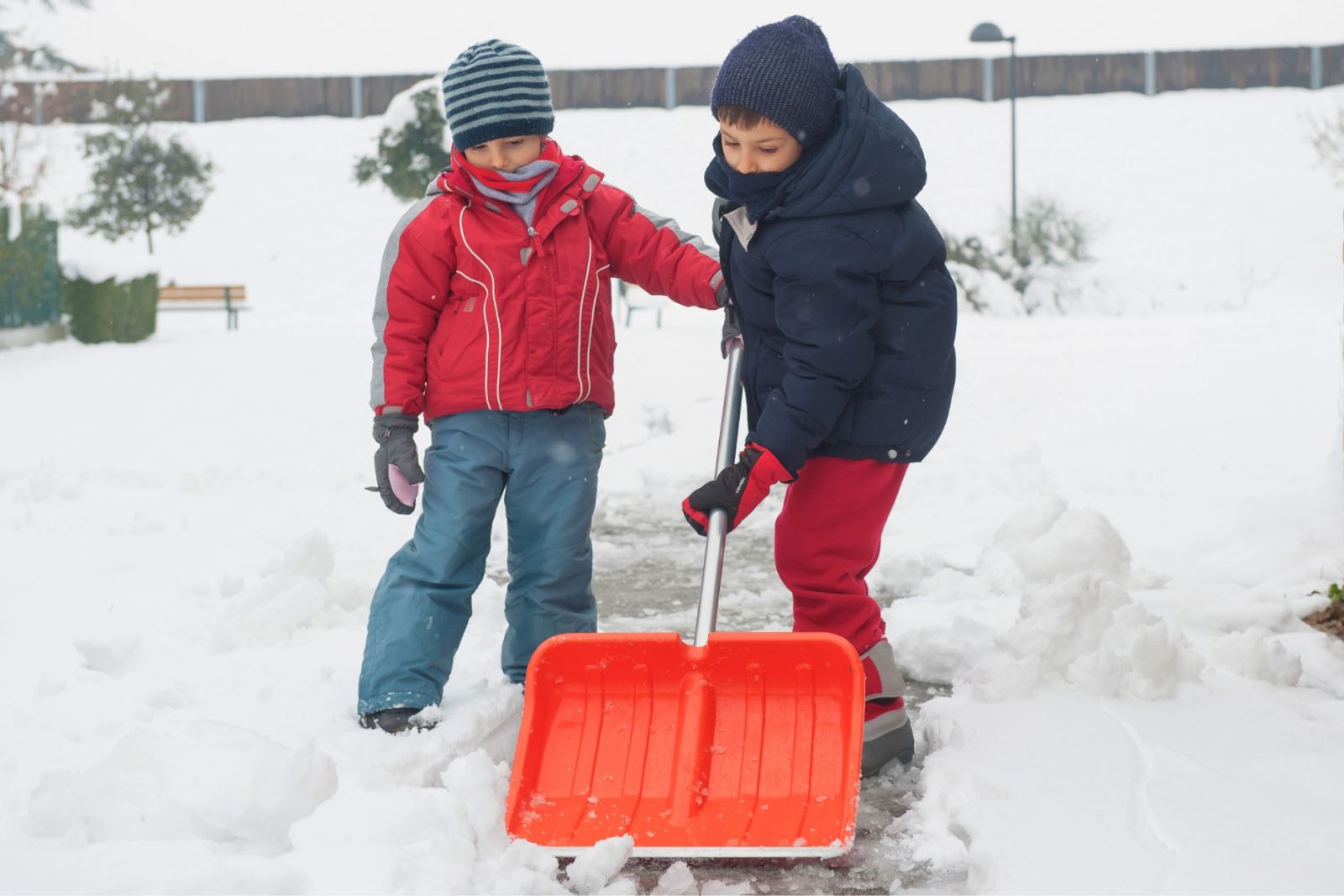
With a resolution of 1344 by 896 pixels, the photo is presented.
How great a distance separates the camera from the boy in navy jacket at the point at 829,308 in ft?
8.27

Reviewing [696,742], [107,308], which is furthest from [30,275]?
[696,742]

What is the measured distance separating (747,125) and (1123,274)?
19639 millimetres

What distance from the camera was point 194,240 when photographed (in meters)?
29.8

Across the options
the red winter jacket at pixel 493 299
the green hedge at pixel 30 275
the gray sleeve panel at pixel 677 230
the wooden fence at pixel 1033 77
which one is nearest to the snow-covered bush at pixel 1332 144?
the wooden fence at pixel 1033 77

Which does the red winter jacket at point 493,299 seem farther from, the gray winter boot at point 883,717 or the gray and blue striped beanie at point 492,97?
the gray winter boot at point 883,717

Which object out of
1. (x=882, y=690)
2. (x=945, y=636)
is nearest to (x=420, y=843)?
(x=882, y=690)

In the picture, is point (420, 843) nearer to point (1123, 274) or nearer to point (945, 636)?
point (945, 636)

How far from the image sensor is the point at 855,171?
2516mm

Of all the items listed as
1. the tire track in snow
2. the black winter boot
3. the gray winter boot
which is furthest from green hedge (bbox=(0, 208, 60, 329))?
the tire track in snow

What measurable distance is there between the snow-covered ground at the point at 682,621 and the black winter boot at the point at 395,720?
4 centimetres

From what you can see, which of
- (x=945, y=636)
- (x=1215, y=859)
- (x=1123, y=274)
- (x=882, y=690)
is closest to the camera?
(x=1215, y=859)

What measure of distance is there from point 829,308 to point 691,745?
2.63 feet

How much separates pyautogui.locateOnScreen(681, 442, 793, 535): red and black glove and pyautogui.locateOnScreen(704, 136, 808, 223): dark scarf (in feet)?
1.43

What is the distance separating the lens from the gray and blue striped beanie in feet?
9.21
